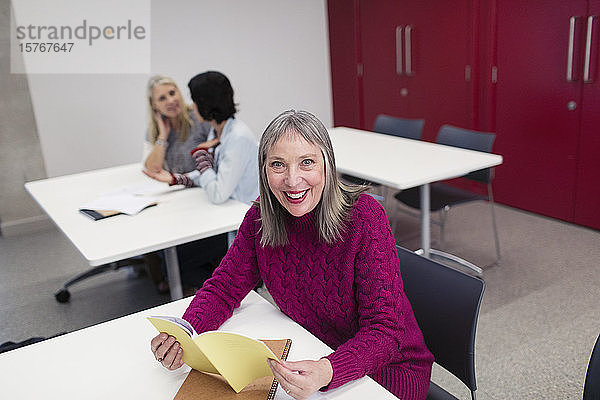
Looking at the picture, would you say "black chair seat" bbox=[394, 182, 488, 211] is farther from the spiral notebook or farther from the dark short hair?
the spiral notebook

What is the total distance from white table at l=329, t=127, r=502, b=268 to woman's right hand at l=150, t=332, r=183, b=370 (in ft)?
5.24

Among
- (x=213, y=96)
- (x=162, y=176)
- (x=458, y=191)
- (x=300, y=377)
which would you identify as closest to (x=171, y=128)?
(x=162, y=176)

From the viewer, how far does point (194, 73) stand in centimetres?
514

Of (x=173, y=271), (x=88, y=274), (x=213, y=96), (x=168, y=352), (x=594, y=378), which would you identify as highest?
(x=213, y=96)

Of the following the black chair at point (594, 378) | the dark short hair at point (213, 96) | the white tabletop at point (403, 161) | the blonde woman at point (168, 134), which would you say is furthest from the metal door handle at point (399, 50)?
the black chair at point (594, 378)

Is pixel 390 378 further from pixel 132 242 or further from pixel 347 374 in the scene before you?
pixel 132 242

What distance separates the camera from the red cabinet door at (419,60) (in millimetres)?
4395

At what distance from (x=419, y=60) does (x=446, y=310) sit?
138 inches

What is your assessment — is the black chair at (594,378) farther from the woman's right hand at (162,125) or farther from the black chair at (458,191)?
the woman's right hand at (162,125)

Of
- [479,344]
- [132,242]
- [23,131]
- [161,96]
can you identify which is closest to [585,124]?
[479,344]

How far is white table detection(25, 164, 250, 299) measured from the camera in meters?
2.20

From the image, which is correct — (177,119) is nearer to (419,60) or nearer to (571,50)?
(419,60)

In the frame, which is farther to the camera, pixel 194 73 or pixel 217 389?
pixel 194 73

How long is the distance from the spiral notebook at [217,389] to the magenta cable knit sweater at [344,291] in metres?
0.17
